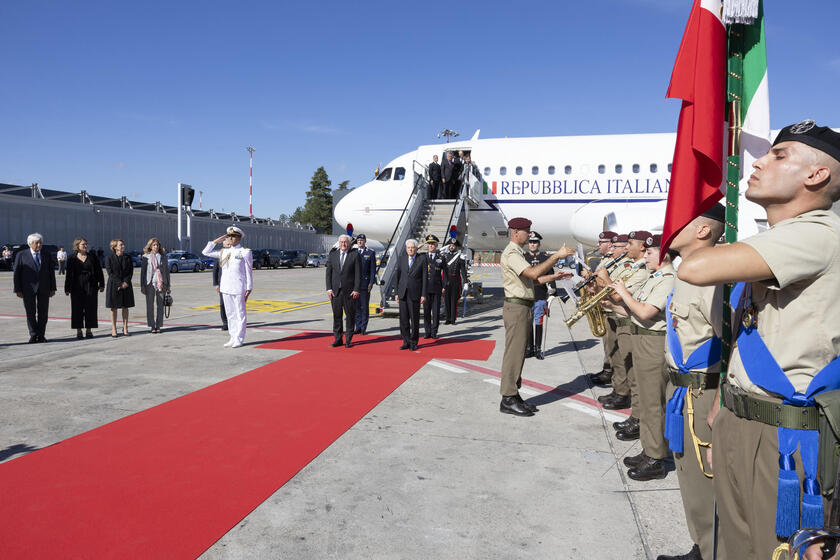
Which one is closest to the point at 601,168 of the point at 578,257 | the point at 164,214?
the point at 578,257

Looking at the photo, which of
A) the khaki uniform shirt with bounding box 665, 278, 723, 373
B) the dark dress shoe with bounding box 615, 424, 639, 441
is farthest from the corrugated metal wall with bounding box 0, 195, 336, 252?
the khaki uniform shirt with bounding box 665, 278, 723, 373

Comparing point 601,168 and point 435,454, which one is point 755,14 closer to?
point 435,454

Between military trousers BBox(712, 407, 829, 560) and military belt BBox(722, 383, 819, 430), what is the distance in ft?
0.08

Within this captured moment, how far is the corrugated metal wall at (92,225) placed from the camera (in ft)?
103

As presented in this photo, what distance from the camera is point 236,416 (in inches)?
194

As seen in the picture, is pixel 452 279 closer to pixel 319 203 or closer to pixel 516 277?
pixel 516 277

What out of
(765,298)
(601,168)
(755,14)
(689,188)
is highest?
(601,168)

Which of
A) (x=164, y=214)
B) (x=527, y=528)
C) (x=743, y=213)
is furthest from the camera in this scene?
A: (x=164, y=214)

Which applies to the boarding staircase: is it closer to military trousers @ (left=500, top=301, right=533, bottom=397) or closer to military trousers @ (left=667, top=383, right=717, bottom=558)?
military trousers @ (left=500, top=301, right=533, bottom=397)

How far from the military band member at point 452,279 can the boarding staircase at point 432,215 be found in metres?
0.63

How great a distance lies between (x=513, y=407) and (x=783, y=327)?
3.68 m

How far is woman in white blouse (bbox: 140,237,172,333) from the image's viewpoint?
9.59 m

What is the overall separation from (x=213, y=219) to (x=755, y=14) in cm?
4986

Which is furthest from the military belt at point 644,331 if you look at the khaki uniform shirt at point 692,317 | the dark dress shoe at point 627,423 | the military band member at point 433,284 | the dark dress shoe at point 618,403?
the military band member at point 433,284
